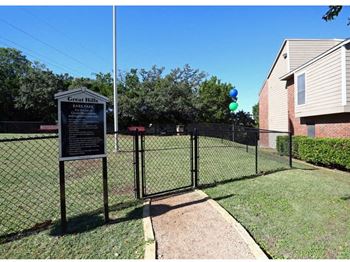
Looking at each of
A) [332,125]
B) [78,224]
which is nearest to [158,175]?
[78,224]

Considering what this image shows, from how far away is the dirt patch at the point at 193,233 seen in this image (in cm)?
342

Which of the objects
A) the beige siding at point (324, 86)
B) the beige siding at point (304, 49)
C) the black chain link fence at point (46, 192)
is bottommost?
the black chain link fence at point (46, 192)

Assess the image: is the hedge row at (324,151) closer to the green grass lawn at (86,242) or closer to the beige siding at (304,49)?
the beige siding at (304,49)

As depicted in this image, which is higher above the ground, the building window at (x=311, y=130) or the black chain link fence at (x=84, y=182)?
the building window at (x=311, y=130)

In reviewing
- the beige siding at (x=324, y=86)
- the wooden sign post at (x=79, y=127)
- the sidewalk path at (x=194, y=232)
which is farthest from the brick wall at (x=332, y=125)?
the wooden sign post at (x=79, y=127)

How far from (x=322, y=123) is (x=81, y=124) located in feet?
44.3

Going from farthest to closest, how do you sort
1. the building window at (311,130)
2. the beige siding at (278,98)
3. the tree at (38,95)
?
the tree at (38,95) < the beige siding at (278,98) < the building window at (311,130)

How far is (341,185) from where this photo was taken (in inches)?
300

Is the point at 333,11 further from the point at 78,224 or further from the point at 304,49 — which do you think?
the point at 304,49

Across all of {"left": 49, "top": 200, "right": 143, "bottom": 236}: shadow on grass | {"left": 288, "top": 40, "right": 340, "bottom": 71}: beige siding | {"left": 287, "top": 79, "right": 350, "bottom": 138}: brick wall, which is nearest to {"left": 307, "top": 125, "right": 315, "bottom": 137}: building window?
{"left": 287, "top": 79, "right": 350, "bottom": 138}: brick wall

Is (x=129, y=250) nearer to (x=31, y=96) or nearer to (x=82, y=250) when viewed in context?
(x=82, y=250)

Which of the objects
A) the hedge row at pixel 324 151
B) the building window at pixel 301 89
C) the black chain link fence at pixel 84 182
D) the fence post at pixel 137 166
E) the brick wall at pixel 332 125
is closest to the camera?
the black chain link fence at pixel 84 182

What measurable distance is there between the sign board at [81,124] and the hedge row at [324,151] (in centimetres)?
979

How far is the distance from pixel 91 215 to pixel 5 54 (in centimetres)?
5636
